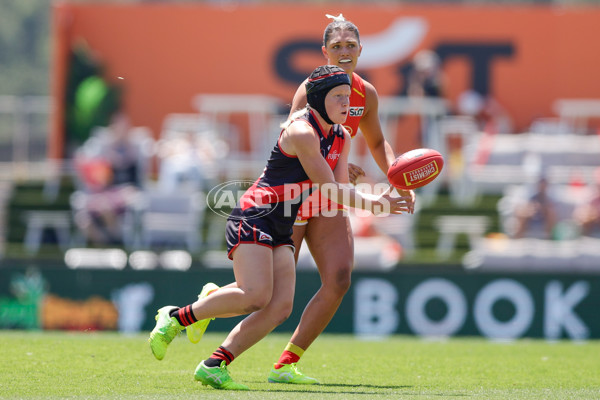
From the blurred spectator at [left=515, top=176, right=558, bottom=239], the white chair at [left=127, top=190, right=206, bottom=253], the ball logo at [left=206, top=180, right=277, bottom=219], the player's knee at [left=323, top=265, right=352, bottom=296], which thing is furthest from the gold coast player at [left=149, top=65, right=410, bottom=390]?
the white chair at [left=127, top=190, right=206, bottom=253]

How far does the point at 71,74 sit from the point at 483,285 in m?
9.09

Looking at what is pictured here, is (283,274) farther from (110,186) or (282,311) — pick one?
(110,186)

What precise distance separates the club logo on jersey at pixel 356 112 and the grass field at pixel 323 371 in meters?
1.86

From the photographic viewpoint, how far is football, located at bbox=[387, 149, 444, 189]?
21.7 ft

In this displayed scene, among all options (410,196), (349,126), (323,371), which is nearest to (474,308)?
(323,371)

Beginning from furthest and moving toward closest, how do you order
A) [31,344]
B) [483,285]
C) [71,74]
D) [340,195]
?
[71,74]
[483,285]
[31,344]
[340,195]

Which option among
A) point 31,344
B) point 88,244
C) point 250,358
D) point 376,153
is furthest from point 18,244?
point 376,153

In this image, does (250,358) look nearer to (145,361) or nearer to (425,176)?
(145,361)

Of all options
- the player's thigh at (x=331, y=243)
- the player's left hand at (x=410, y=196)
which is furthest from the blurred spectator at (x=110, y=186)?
the player's left hand at (x=410, y=196)

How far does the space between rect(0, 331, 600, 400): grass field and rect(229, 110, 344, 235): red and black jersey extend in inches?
42.7

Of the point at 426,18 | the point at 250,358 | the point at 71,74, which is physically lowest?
the point at 250,358

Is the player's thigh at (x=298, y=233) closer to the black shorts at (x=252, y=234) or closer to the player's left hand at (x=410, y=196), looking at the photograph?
the black shorts at (x=252, y=234)

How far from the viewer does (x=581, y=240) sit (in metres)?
13.6

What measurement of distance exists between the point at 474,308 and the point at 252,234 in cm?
619
